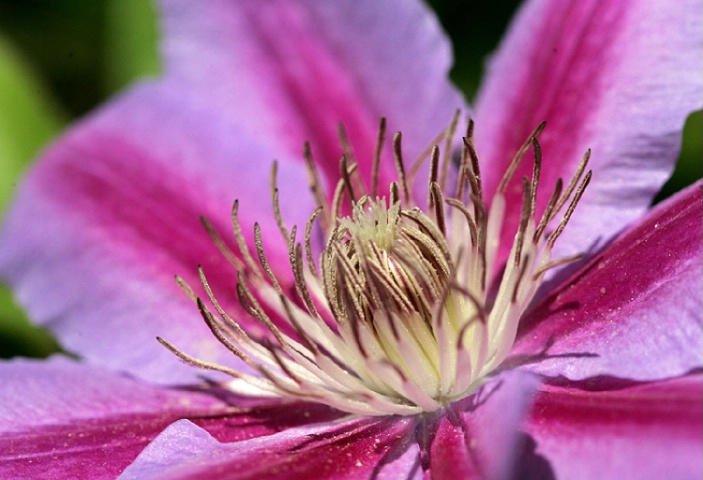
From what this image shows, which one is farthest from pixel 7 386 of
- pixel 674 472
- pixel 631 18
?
pixel 631 18

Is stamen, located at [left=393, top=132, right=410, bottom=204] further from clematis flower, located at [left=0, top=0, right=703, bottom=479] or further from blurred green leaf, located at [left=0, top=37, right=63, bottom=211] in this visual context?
blurred green leaf, located at [left=0, top=37, right=63, bottom=211]

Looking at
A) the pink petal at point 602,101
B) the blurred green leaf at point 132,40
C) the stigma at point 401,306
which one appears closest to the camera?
the stigma at point 401,306

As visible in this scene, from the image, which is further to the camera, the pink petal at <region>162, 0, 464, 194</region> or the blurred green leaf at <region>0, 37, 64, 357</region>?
the blurred green leaf at <region>0, 37, 64, 357</region>

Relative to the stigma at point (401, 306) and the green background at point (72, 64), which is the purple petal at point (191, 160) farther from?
the green background at point (72, 64)

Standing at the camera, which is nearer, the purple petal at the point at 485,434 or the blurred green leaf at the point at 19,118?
the purple petal at the point at 485,434

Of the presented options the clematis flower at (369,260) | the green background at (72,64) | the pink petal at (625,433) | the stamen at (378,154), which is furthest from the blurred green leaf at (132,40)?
the pink petal at (625,433)

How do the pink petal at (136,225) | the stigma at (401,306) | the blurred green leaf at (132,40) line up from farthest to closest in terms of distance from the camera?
the blurred green leaf at (132,40) < the pink petal at (136,225) < the stigma at (401,306)

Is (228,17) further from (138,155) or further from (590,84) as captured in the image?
(590,84)

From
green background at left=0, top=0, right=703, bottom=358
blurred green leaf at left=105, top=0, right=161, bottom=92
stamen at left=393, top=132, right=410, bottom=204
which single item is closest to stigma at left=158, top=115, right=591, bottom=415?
stamen at left=393, top=132, right=410, bottom=204
